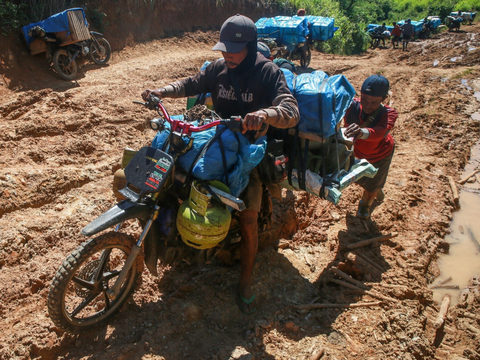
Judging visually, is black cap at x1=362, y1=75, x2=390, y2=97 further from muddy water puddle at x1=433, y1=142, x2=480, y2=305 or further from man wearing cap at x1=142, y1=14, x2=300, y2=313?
muddy water puddle at x1=433, y1=142, x2=480, y2=305

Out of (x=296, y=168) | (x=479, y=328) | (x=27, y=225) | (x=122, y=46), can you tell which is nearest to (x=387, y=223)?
(x=479, y=328)

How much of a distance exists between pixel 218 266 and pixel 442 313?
226 centimetres

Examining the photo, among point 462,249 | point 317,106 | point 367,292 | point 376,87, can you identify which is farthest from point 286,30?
point 367,292

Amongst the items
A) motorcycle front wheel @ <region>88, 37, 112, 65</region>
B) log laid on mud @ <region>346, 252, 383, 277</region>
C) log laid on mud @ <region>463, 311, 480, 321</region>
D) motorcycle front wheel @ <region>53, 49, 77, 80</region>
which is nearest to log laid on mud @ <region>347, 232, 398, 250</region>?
log laid on mud @ <region>346, 252, 383, 277</region>

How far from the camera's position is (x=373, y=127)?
4.09 m

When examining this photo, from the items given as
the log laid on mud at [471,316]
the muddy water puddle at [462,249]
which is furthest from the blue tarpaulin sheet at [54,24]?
the log laid on mud at [471,316]

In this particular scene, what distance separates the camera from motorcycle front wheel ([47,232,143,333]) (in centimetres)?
241

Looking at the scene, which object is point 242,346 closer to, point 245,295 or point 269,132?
point 245,295

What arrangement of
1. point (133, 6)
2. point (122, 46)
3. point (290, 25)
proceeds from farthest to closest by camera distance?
1. point (290, 25)
2. point (133, 6)
3. point (122, 46)

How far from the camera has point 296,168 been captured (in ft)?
11.2

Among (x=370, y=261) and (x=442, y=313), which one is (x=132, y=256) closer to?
(x=370, y=261)

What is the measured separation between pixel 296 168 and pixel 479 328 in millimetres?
2345

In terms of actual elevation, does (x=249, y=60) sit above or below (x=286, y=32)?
above

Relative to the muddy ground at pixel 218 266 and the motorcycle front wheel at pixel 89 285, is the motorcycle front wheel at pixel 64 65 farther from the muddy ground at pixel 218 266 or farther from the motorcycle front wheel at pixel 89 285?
the motorcycle front wheel at pixel 89 285
